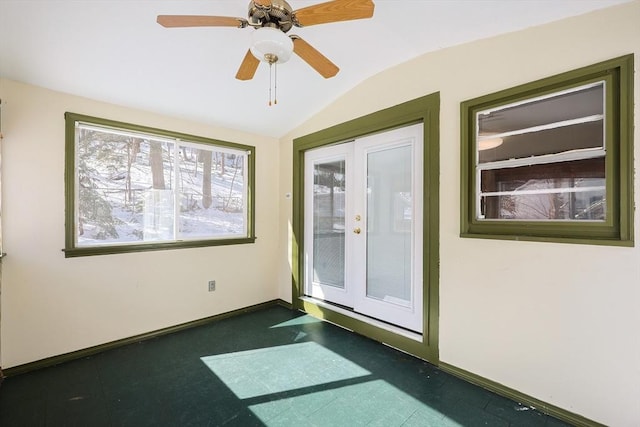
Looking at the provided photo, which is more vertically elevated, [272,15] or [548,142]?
[272,15]

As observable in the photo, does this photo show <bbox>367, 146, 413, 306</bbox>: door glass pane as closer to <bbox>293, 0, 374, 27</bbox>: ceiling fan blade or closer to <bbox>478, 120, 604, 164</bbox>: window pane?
<bbox>478, 120, 604, 164</bbox>: window pane

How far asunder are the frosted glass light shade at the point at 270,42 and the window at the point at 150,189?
202cm

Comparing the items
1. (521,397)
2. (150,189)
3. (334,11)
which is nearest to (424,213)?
(521,397)

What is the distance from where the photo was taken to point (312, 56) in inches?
68.4

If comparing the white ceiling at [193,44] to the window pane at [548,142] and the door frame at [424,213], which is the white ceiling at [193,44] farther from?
the window pane at [548,142]

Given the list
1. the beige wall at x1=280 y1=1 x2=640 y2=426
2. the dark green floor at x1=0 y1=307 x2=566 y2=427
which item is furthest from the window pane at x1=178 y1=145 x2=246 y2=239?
the beige wall at x1=280 y1=1 x2=640 y2=426

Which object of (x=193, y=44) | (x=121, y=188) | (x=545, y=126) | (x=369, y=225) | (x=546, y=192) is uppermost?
(x=193, y=44)

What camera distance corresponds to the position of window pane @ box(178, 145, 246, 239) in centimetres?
325

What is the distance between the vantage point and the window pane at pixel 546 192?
1746 millimetres

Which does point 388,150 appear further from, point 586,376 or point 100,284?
point 100,284

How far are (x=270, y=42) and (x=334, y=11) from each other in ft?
1.12

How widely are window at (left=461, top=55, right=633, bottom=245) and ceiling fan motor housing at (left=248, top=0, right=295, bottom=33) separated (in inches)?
58.2

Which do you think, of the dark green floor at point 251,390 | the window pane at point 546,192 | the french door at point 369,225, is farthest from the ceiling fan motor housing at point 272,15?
the dark green floor at point 251,390

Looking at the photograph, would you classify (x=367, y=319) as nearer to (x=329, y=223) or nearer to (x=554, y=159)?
(x=329, y=223)
